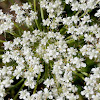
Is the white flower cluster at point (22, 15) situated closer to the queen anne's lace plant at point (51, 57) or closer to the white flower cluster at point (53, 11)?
the queen anne's lace plant at point (51, 57)

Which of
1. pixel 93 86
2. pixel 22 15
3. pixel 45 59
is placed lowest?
pixel 93 86

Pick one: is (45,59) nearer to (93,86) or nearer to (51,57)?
(51,57)

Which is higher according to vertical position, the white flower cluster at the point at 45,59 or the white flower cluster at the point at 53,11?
the white flower cluster at the point at 53,11

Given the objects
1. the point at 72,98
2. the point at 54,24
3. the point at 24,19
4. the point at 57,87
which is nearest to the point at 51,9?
the point at 54,24

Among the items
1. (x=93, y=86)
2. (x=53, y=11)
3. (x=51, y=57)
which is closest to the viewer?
(x=93, y=86)

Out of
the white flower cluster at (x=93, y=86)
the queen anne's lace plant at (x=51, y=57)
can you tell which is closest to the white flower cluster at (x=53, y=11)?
the queen anne's lace plant at (x=51, y=57)

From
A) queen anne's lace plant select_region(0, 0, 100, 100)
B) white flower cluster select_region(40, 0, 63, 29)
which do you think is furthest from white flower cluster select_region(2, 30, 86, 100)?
white flower cluster select_region(40, 0, 63, 29)

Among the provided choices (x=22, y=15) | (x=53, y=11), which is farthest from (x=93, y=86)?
(x=22, y=15)

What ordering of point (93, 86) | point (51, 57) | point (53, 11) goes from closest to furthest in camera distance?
point (93, 86)
point (51, 57)
point (53, 11)

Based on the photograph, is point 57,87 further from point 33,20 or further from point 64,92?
point 33,20

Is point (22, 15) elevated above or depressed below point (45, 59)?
above
